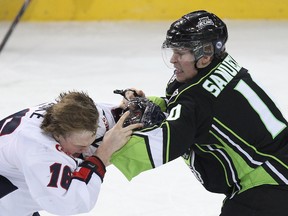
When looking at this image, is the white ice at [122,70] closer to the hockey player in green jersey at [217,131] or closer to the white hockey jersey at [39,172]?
the hockey player in green jersey at [217,131]

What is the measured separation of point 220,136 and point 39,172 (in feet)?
1.79

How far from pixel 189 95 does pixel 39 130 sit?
0.45m

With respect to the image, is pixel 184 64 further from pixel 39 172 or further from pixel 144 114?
pixel 39 172

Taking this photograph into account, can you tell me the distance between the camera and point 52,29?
6762 mm

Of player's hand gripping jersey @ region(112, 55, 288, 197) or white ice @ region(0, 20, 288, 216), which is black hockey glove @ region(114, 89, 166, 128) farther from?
white ice @ region(0, 20, 288, 216)

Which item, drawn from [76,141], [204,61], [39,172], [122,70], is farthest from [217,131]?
[122,70]

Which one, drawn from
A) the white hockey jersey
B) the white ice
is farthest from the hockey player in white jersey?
the white ice

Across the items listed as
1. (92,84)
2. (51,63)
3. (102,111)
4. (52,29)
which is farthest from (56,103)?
(52,29)

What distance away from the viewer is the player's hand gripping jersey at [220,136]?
79.0 inches

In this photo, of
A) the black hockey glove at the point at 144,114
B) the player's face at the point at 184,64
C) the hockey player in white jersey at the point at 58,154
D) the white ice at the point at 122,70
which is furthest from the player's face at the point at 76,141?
the white ice at the point at 122,70

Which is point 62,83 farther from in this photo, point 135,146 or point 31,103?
point 135,146

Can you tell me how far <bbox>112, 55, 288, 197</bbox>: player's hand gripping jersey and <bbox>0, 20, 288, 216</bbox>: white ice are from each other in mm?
939

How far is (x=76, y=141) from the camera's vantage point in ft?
6.65

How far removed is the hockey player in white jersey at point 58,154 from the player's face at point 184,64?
23 cm
